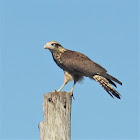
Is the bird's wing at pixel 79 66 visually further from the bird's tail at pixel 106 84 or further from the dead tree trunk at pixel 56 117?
the dead tree trunk at pixel 56 117

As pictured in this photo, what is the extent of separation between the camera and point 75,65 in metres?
9.82

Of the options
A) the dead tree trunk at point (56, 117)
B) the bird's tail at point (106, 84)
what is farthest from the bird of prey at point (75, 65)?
the dead tree trunk at point (56, 117)

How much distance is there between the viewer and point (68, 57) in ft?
32.5

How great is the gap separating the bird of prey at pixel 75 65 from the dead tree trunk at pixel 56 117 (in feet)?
7.73

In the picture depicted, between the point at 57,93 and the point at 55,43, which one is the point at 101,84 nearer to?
the point at 55,43

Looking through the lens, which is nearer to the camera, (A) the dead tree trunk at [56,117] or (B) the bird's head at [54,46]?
(A) the dead tree trunk at [56,117]

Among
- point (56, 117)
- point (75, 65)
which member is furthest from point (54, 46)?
point (56, 117)

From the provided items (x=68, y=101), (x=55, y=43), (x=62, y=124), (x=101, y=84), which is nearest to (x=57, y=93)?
(x=68, y=101)

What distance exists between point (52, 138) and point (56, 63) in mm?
3919

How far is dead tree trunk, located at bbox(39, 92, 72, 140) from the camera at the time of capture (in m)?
6.46

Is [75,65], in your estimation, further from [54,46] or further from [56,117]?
[56,117]

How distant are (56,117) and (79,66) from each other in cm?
344

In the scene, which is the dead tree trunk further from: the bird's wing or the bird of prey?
the bird's wing

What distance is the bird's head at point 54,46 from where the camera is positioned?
383 inches
